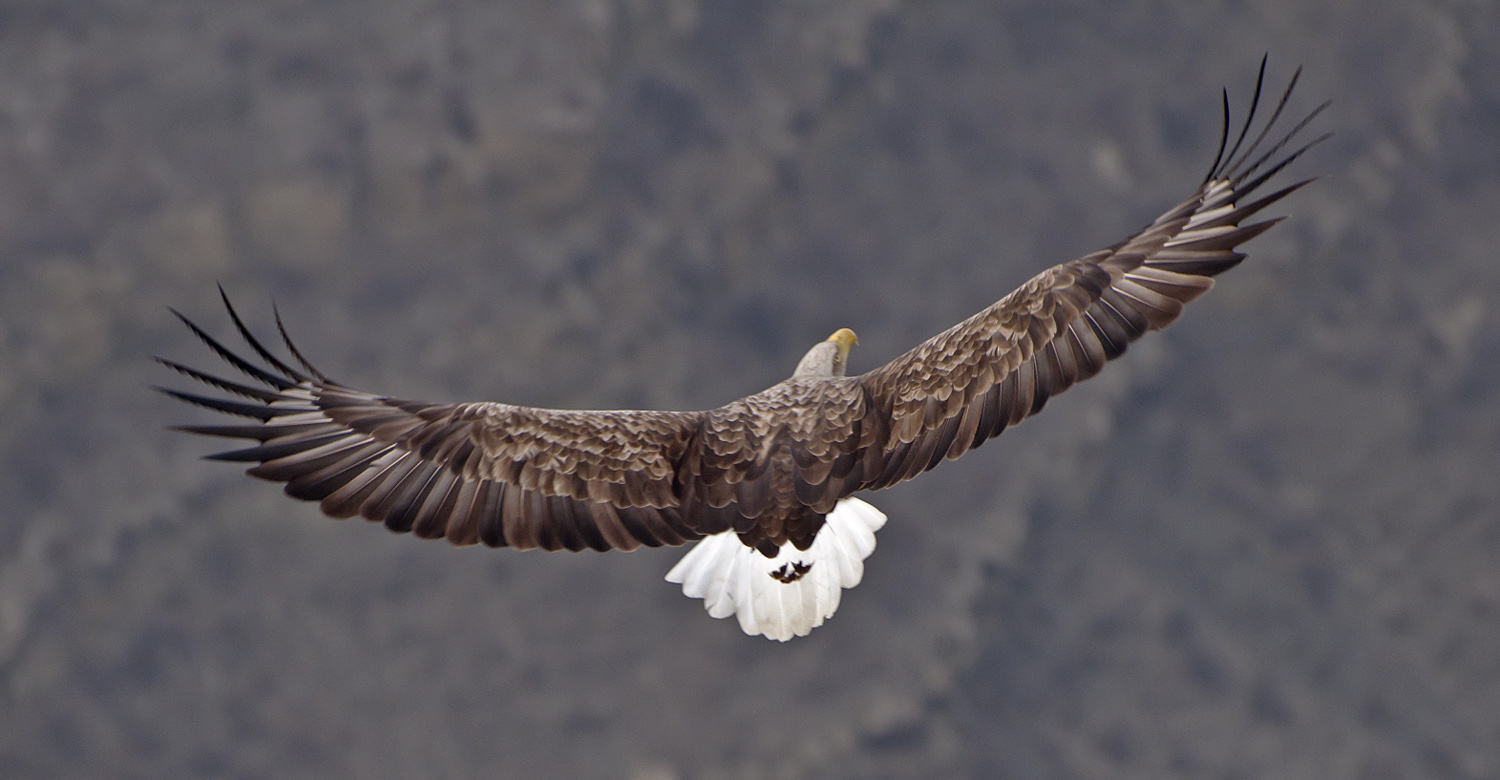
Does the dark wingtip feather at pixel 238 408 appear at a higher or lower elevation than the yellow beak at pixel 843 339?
lower

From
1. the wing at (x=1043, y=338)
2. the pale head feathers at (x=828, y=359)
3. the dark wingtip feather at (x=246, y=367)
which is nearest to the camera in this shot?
the dark wingtip feather at (x=246, y=367)

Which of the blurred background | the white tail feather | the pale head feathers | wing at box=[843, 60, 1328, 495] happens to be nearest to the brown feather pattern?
wing at box=[843, 60, 1328, 495]

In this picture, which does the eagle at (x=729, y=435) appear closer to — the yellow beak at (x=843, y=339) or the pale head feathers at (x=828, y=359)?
the pale head feathers at (x=828, y=359)

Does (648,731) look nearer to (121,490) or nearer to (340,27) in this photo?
(121,490)

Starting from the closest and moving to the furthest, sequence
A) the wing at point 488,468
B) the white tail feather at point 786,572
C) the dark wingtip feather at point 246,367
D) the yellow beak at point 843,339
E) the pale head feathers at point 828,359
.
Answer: the dark wingtip feather at point 246,367 < the wing at point 488,468 < the white tail feather at point 786,572 < the pale head feathers at point 828,359 < the yellow beak at point 843,339

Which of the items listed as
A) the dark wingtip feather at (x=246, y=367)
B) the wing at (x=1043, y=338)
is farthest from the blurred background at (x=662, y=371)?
the wing at (x=1043, y=338)

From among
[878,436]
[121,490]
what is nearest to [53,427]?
[121,490]
